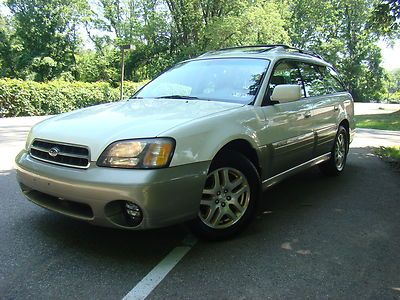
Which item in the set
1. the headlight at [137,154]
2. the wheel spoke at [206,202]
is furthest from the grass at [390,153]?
Result: the headlight at [137,154]

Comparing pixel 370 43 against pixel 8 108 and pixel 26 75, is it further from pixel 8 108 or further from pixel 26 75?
pixel 8 108

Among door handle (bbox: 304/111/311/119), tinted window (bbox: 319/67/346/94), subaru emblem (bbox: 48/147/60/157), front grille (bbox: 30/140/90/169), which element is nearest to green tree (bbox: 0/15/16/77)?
tinted window (bbox: 319/67/346/94)

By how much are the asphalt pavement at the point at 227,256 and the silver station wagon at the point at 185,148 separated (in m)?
0.33

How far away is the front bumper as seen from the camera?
2.72m

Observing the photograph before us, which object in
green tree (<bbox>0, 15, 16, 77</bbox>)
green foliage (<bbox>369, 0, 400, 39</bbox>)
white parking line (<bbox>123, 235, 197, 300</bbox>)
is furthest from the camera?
green tree (<bbox>0, 15, 16, 77</bbox>)

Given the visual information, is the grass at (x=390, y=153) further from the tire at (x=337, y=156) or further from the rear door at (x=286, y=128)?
the rear door at (x=286, y=128)

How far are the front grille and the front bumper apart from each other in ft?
0.16

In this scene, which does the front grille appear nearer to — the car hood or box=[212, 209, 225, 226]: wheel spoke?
the car hood

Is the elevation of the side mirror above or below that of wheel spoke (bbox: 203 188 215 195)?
above

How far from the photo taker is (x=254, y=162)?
146 inches

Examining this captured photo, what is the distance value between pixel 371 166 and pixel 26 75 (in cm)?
3317

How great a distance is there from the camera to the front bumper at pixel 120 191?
2.72 metres

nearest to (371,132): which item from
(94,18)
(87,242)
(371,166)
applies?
(371,166)

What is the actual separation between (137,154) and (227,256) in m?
1.08
